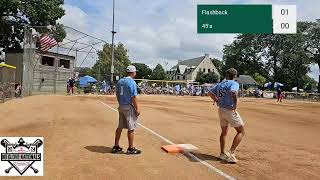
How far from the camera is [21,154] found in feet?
20.9

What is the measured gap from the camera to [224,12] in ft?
108

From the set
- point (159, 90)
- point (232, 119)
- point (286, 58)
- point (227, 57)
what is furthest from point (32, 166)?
point (227, 57)

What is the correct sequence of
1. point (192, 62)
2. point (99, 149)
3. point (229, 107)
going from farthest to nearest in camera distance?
point (192, 62) → point (99, 149) → point (229, 107)

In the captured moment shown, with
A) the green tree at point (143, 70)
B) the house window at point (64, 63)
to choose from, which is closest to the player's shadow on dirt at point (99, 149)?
the house window at point (64, 63)

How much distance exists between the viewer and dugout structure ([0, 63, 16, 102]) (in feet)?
87.5

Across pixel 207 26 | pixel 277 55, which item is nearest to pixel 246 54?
pixel 277 55

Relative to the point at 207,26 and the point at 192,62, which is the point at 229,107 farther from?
the point at 192,62

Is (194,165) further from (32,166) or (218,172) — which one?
(32,166)

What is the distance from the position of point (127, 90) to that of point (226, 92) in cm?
189

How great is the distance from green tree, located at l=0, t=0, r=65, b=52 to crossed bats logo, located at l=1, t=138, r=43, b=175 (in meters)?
41.2

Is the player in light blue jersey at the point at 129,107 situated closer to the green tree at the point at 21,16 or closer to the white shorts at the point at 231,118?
the white shorts at the point at 231,118

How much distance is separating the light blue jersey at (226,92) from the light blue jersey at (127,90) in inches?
62.5

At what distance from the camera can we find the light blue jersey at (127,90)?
9.57 meters

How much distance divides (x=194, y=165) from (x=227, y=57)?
91232 mm
